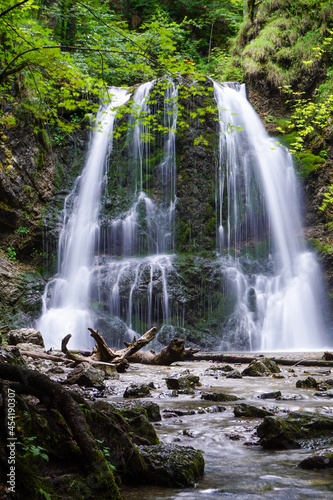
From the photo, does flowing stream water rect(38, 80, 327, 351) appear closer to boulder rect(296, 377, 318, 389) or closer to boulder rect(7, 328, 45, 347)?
boulder rect(7, 328, 45, 347)

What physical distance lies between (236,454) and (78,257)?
47.0 feet

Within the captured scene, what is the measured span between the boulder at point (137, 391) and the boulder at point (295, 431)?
209 cm

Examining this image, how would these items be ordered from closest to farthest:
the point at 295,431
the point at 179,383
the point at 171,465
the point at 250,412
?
the point at 171,465 → the point at 295,431 → the point at 250,412 → the point at 179,383

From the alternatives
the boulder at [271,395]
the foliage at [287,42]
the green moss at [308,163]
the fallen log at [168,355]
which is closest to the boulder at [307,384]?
the boulder at [271,395]

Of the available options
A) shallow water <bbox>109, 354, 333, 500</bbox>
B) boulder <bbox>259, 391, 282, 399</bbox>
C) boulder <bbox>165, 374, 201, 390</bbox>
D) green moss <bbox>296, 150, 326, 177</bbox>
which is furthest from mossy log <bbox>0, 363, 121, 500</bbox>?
green moss <bbox>296, 150, 326, 177</bbox>

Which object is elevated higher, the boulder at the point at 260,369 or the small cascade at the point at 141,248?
the small cascade at the point at 141,248

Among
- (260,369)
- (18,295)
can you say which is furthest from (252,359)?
(18,295)

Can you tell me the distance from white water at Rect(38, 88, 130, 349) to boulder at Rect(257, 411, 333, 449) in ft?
35.7

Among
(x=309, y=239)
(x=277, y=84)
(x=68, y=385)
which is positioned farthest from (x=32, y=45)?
(x=277, y=84)

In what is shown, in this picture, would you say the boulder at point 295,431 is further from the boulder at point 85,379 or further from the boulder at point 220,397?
the boulder at point 85,379

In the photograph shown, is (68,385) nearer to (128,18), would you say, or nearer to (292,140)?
(292,140)

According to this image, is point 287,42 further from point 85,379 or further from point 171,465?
point 171,465

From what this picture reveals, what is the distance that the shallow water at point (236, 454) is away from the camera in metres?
2.37

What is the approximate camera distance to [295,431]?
3432 millimetres
